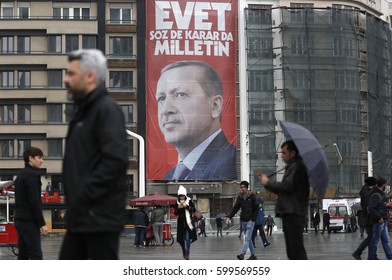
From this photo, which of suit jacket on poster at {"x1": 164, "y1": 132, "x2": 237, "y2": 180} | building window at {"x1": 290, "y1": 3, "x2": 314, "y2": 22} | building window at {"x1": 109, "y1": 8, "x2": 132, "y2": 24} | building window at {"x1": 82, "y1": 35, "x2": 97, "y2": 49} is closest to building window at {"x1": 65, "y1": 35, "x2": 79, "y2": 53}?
building window at {"x1": 82, "y1": 35, "x2": 97, "y2": 49}

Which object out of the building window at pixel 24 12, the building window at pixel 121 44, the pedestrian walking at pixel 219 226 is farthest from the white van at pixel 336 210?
the building window at pixel 24 12

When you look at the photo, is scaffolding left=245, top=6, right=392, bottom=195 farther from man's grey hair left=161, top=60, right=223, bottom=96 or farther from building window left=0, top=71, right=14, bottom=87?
building window left=0, top=71, right=14, bottom=87

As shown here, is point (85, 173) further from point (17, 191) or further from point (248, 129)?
point (248, 129)

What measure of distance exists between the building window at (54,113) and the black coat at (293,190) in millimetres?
69986

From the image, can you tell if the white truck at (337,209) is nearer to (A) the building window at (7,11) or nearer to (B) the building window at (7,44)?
(B) the building window at (7,44)

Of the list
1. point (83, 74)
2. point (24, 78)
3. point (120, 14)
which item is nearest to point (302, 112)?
point (120, 14)

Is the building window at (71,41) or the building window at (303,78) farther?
the building window at (71,41)

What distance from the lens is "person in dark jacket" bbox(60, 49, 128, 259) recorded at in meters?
5.29

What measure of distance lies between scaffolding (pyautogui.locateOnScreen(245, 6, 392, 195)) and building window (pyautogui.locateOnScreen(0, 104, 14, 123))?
21138 millimetres

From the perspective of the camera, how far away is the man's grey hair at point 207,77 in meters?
76.1

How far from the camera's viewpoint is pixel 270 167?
79688 millimetres

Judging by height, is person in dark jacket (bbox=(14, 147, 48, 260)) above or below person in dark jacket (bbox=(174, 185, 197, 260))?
above
